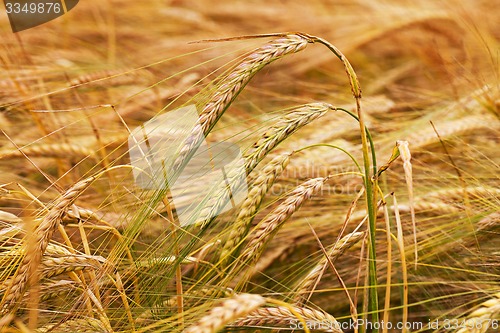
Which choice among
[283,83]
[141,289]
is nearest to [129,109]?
[283,83]

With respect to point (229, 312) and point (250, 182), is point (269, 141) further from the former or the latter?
point (229, 312)

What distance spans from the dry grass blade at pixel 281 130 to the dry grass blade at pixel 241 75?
0.26 ft

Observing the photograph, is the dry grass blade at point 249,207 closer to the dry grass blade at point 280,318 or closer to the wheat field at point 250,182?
the wheat field at point 250,182

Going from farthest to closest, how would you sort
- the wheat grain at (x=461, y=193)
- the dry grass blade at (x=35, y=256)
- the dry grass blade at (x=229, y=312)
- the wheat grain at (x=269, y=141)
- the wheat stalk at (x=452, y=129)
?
the wheat stalk at (x=452, y=129)
the wheat grain at (x=461, y=193)
the wheat grain at (x=269, y=141)
the dry grass blade at (x=35, y=256)
the dry grass blade at (x=229, y=312)

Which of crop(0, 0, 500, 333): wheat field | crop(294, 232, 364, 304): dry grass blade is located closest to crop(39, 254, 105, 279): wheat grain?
crop(0, 0, 500, 333): wheat field

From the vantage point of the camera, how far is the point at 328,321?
82 centimetres

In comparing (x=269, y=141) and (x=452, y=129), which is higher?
(x=269, y=141)

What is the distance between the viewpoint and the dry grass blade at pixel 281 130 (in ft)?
2.81

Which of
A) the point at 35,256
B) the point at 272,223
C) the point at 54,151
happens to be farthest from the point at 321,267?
the point at 54,151

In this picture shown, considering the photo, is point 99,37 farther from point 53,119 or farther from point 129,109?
point 53,119

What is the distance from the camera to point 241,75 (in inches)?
33.1

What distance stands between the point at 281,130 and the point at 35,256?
1.26 feet

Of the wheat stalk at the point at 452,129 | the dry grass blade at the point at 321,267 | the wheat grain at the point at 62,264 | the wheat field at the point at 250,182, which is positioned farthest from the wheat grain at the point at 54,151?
the wheat stalk at the point at 452,129

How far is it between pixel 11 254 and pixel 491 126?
1.11 metres
